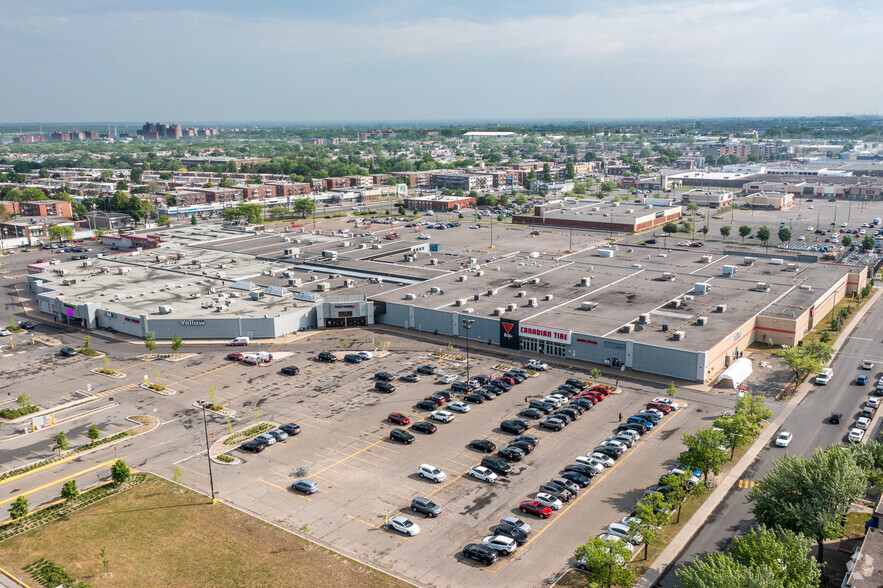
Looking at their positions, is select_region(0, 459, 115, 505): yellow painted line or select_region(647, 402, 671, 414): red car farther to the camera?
select_region(647, 402, 671, 414): red car

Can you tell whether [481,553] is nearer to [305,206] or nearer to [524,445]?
[524,445]

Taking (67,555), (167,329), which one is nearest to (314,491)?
(67,555)

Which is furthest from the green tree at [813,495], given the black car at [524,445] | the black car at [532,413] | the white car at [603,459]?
the black car at [532,413]

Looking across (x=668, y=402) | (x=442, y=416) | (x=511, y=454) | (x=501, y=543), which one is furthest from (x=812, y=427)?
(x=501, y=543)

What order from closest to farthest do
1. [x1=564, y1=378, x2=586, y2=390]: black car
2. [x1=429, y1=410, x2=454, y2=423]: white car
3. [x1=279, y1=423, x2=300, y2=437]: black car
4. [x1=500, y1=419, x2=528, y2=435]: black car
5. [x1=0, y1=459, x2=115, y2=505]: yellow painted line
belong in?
[x1=0, y1=459, x2=115, y2=505]: yellow painted line → [x1=500, y1=419, x2=528, y2=435]: black car → [x1=279, y1=423, x2=300, y2=437]: black car → [x1=429, y1=410, x2=454, y2=423]: white car → [x1=564, y1=378, x2=586, y2=390]: black car

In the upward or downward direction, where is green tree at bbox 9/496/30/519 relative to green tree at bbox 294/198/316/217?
downward

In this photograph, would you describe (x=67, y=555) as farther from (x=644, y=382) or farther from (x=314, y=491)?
(x=644, y=382)

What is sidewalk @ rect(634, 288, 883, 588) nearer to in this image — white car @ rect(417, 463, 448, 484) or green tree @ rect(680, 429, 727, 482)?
green tree @ rect(680, 429, 727, 482)

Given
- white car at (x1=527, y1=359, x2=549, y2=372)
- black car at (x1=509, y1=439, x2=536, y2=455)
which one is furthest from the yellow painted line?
white car at (x1=527, y1=359, x2=549, y2=372)
